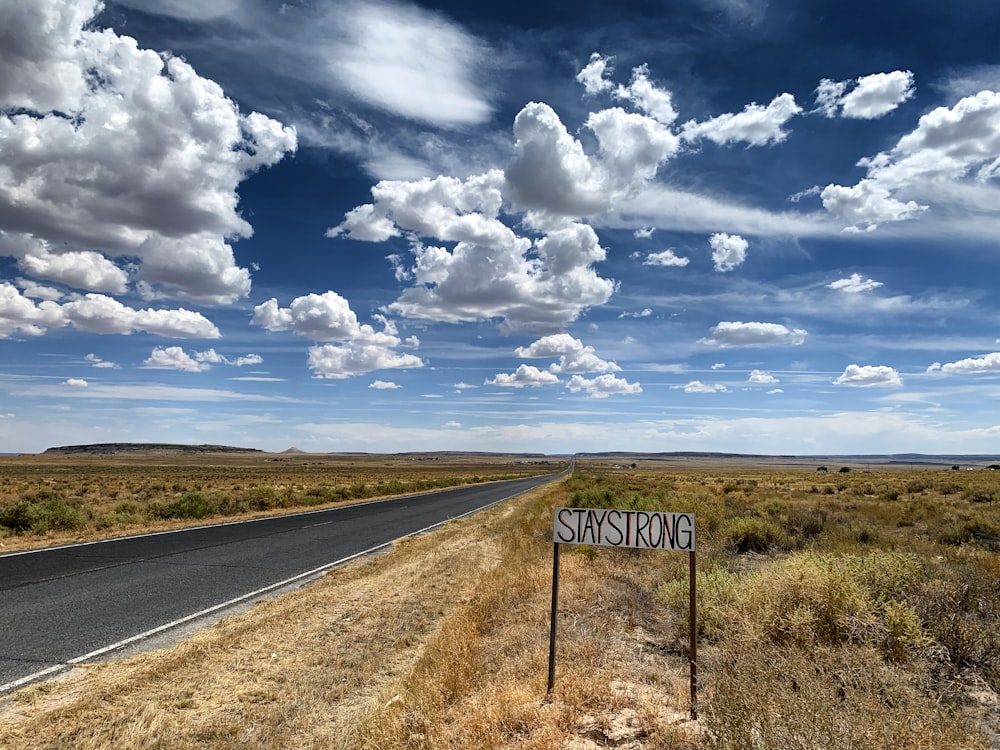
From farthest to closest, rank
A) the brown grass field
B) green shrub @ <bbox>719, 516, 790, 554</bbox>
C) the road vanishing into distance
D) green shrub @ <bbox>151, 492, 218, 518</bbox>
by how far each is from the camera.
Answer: green shrub @ <bbox>151, 492, 218, 518</bbox>, green shrub @ <bbox>719, 516, 790, 554</bbox>, the road vanishing into distance, the brown grass field

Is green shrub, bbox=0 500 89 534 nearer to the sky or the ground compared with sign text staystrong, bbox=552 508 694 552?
nearer to the ground

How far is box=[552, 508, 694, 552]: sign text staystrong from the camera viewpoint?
204 inches

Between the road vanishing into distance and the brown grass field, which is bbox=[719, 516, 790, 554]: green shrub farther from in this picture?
the road vanishing into distance

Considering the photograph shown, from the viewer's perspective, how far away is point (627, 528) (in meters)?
5.34

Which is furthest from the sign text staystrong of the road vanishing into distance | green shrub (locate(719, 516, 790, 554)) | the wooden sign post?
green shrub (locate(719, 516, 790, 554))

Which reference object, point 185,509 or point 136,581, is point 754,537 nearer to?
point 136,581

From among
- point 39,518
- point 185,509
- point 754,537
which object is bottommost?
point 185,509

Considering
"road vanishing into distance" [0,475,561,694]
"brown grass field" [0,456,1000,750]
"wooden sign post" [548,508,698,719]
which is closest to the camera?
"brown grass field" [0,456,1000,750]

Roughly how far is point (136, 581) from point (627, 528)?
9.97 metres

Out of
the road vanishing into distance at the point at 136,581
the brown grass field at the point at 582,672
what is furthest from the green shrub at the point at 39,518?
the brown grass field at the point at 582,672

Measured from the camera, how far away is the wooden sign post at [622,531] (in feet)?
16.8

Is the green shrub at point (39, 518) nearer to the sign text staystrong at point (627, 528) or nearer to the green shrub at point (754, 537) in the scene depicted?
the sign text staystrong at point (627, 528)

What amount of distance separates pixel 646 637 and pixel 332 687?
11.8 feet

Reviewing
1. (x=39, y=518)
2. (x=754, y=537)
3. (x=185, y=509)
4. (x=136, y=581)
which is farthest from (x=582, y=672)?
(x=185, y=509)
